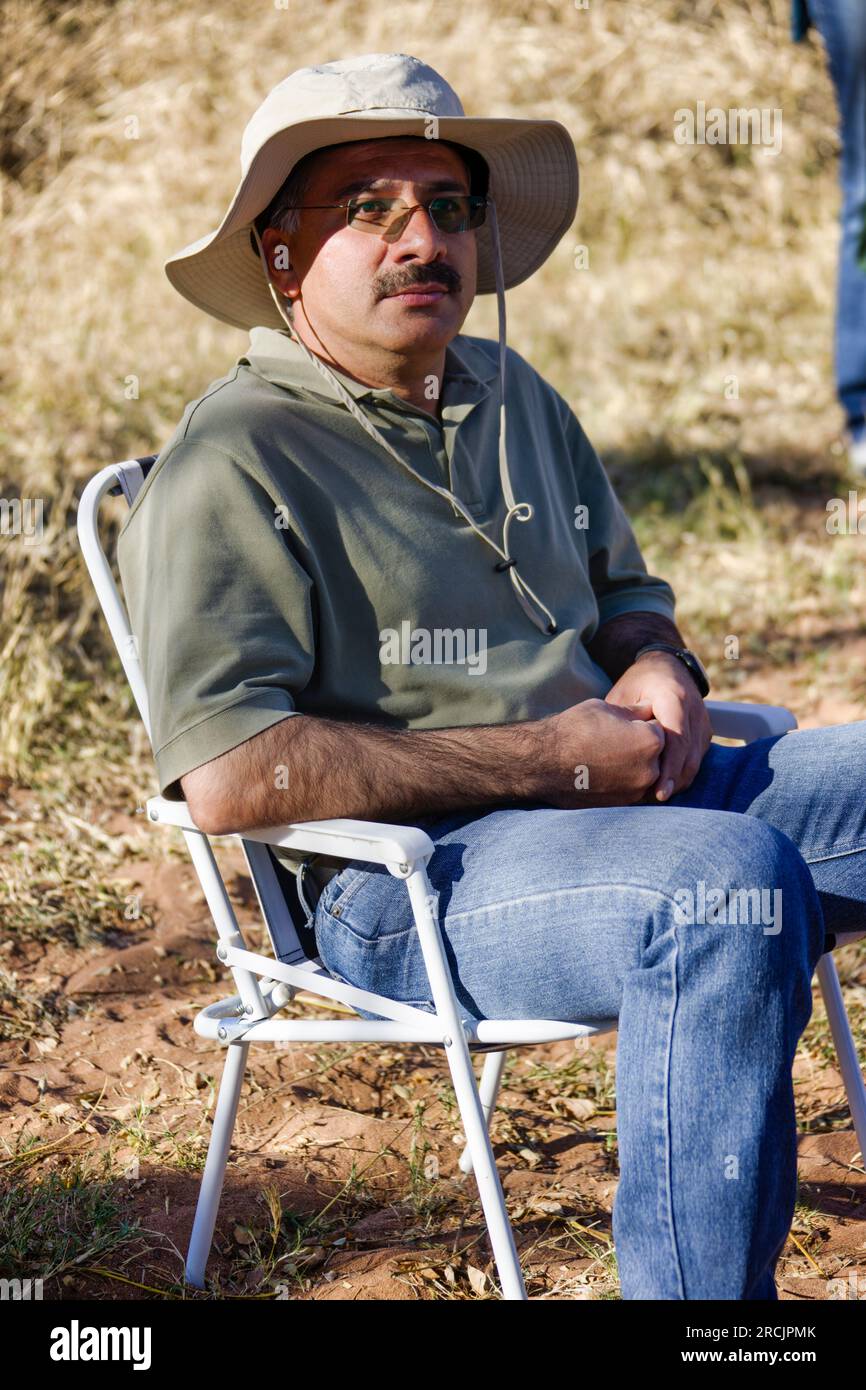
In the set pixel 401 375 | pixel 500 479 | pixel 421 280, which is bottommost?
pixel 500 479

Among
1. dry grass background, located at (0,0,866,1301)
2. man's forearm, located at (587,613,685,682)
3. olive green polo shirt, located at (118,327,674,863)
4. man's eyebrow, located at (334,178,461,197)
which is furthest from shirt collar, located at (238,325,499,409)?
dry grass background, located at (0,0,866,1301)

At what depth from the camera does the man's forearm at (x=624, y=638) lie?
2943mm

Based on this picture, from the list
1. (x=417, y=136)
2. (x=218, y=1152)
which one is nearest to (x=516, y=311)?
(x=417, y=136)

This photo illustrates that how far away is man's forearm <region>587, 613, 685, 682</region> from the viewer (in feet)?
9.66

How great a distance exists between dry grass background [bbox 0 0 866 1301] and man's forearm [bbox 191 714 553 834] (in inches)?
53.3

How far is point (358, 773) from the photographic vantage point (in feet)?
7.45

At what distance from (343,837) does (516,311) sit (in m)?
6.11

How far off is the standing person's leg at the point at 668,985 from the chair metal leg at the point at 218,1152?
15.9 inches

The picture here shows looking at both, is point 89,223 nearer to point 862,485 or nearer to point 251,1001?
point 862,485

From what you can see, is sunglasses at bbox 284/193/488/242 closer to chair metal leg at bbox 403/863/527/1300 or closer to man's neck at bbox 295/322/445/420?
man's neck at bbox 295/322/445/420

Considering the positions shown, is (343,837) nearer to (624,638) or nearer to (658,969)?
(658,969)

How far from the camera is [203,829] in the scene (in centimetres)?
226

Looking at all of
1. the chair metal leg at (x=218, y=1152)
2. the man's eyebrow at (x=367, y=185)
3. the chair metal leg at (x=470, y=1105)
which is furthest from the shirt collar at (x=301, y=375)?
the chair metal leg at (x=218, y=1152)

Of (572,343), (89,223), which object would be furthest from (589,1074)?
(89,223)
